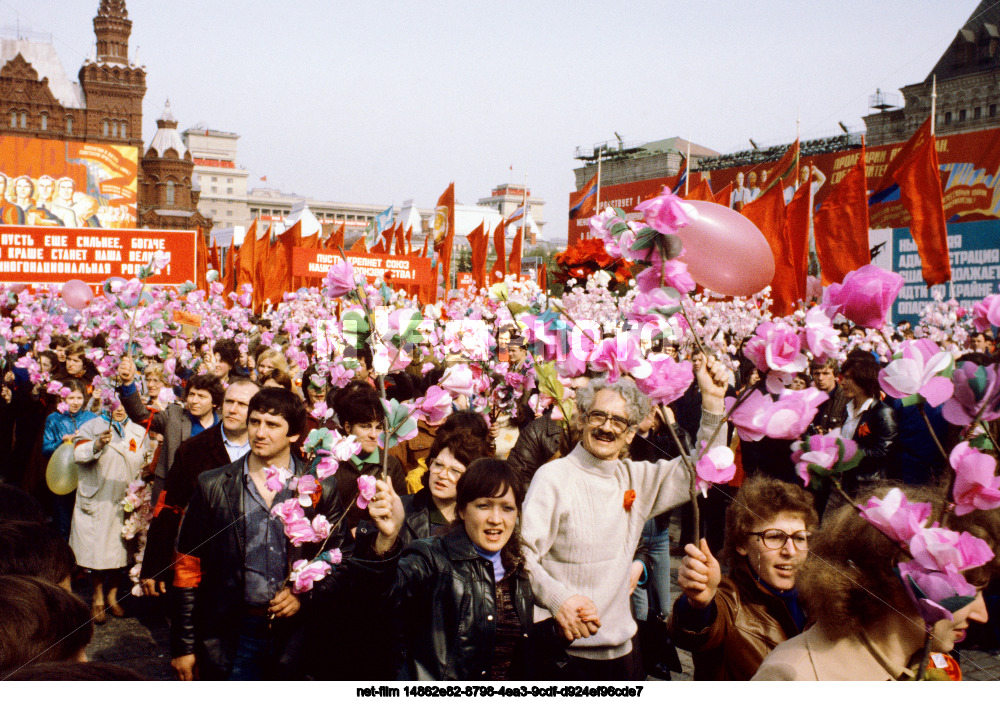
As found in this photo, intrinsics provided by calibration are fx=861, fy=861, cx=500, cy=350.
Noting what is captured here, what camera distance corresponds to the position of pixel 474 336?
4.32 m

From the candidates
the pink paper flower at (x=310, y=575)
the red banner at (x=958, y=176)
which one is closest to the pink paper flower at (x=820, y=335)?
the pink paper flower at (x=310, y=575)

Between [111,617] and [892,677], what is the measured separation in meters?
3.85

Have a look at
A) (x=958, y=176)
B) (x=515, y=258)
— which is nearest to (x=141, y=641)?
(x=515, y=258)

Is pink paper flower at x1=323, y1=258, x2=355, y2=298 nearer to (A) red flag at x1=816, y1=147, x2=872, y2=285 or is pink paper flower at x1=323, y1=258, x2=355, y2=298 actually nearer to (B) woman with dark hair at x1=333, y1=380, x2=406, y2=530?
(B) woman with dark hair at x1=333, y1=380, x2=406, y2=530

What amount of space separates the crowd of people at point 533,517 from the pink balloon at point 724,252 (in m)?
0.12

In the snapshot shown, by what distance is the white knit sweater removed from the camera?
261 cm

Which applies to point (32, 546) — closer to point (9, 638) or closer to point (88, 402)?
point (9, 638)

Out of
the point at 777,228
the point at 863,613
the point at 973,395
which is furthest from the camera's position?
the point at 777,228

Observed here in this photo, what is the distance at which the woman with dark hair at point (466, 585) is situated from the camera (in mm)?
2115

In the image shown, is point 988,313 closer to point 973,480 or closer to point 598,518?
point 973,480

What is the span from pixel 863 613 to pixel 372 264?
1451 cm

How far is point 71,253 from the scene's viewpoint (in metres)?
9.37

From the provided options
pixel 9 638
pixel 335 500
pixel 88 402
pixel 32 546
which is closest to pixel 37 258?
pixel 88 402
